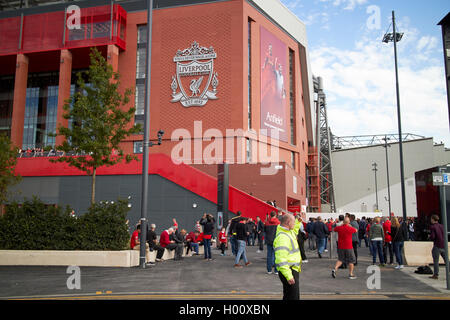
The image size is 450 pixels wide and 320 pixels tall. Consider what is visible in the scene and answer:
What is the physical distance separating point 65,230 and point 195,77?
26.0m

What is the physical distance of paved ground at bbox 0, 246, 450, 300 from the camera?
8.41m

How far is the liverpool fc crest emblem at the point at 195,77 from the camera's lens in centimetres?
3716

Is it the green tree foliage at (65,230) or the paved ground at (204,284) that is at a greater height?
the green tree foliage at (65,230)

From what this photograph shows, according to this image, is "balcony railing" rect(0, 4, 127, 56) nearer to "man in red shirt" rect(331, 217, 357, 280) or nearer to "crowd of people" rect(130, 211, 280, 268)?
"crowd of people" rect(130, 211, 280, 268)

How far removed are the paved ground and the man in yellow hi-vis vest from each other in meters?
2.71

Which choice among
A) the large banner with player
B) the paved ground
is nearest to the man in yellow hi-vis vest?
the paved ground

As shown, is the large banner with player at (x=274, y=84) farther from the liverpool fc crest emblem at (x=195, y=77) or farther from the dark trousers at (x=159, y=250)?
the dark trousers at (x=159, y=250)

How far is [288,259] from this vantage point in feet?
18.0

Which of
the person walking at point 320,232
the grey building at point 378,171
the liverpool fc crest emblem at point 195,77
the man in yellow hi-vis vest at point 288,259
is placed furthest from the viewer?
the grey building at point 378,171

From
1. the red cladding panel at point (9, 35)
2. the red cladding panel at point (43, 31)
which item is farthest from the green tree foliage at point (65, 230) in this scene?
the red cladding panel at point (9, 35)

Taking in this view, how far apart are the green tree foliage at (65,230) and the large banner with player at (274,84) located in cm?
2665

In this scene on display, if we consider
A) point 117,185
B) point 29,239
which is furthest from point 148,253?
point 117,185

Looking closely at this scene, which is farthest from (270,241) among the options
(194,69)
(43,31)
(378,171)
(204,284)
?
(378,171)

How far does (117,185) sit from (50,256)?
1461 cm
